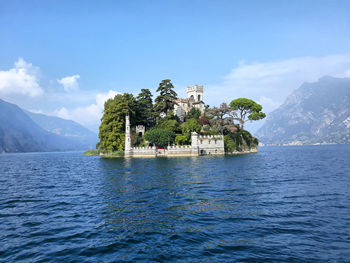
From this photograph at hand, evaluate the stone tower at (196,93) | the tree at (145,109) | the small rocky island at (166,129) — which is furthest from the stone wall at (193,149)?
the stone tower at (196,93)

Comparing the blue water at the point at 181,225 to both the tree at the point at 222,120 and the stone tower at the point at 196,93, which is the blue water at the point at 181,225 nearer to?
the tree at the point at 222,120

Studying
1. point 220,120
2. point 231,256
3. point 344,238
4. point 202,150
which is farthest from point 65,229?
point 220,120

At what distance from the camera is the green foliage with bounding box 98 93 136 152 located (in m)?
62.2

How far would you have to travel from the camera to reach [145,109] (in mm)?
73312

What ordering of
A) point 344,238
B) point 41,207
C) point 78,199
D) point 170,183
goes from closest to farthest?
point 344,238, point 41,207, point 78,199, point 170,183

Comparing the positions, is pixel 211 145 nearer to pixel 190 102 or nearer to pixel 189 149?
pixel 189 149

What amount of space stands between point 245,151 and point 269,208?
57.2 meters

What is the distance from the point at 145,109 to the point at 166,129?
15137 mm

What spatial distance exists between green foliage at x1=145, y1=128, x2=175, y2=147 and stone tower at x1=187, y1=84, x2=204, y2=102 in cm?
3426

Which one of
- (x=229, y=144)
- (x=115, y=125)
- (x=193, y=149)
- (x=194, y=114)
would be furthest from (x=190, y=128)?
(x=115, y=125)

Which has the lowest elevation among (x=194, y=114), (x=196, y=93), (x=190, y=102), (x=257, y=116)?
(x=257, y=116)

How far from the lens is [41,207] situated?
1338cm

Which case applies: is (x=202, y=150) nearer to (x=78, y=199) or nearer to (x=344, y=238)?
(x=78, y=199)

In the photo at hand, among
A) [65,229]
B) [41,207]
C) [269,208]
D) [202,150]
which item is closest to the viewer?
[65,229]
